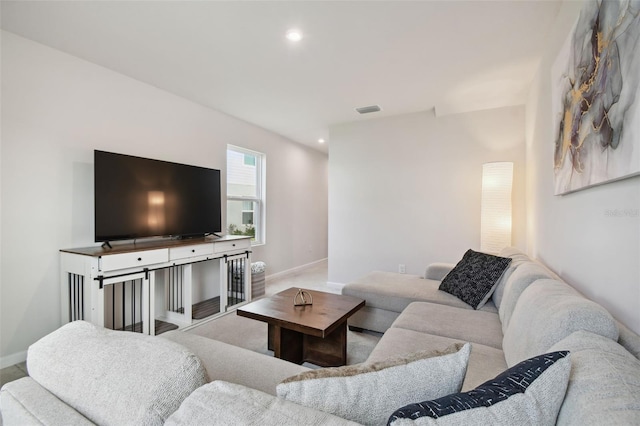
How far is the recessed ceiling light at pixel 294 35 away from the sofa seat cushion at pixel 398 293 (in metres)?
2.15

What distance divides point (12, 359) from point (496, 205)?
452 centimetres

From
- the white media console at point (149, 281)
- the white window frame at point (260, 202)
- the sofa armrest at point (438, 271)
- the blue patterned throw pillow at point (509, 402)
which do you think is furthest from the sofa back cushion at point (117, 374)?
the white window frame at point (260, 202)

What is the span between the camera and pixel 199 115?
3766 mm

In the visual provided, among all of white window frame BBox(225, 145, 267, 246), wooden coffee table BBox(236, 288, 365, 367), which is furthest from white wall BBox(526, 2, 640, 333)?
white window frame BBox(225, 145, 267, 246)

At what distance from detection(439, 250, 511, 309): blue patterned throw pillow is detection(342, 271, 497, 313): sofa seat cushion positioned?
2.2 inches

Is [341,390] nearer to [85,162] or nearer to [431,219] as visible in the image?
Result: [85,162]

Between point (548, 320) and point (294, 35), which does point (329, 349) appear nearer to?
point (548, 320)

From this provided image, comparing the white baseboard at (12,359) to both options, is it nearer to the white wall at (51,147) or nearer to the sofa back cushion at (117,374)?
the white wall at (51,147)

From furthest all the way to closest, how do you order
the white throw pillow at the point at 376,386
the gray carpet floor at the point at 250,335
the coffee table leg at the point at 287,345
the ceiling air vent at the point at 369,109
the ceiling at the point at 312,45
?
the ceiling air vent at the point at 369,109 < the gray carpet floor at the point at 250,335 < the coffee table leg at the point at 287,345 < the ceiling at the point at 312,45 < the white throw pillow at the point at 376,386

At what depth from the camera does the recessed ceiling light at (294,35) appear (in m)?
2.23

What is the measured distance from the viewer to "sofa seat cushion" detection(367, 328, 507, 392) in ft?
4.38

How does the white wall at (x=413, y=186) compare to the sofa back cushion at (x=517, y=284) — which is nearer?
the sofa back cushion at (x=517, y=284)

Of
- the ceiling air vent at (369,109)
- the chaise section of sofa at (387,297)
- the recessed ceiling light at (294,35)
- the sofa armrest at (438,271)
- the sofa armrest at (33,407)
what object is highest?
the recessed ceiling light at (294,35)

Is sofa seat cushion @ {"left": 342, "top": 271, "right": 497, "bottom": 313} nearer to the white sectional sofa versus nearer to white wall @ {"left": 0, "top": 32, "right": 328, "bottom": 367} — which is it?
the white sectional sofa
